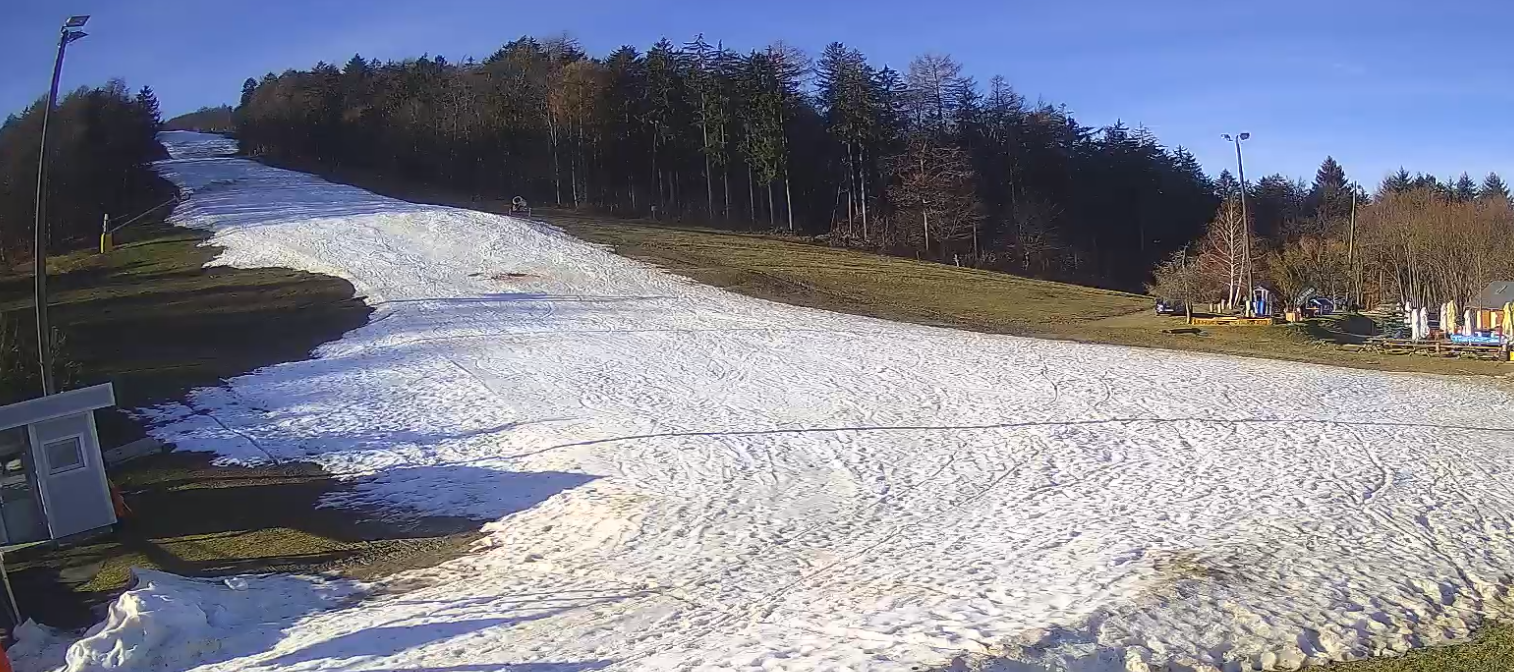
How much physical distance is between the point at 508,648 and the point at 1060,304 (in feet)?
123

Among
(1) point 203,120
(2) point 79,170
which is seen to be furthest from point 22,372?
(1) point 203,120

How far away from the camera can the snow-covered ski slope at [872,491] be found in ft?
35.8

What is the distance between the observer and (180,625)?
11438 mm

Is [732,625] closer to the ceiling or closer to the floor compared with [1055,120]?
closer to the floor

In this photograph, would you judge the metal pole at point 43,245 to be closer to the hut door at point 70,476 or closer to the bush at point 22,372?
the hut door at point 70,476

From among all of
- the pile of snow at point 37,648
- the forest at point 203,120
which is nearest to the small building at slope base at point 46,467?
the pile of snow at point 37,648

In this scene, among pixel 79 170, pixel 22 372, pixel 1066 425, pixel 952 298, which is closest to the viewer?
pixel 22 372

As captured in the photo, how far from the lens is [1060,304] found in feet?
146

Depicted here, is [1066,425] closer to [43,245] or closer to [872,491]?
[872,491]

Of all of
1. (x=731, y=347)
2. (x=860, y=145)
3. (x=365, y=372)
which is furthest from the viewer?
(x=860, y=145)

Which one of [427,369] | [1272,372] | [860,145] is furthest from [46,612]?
[860,145]

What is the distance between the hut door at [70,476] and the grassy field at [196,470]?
56 centimetres

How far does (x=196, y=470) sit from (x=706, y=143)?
58162 mm

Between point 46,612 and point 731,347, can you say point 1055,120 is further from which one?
point 46,612
